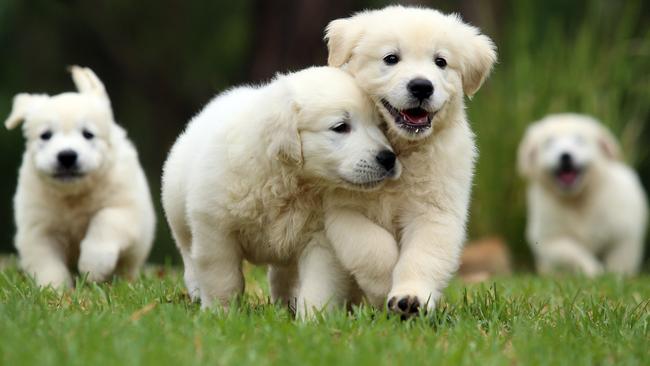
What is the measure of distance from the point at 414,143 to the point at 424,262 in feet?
1.90

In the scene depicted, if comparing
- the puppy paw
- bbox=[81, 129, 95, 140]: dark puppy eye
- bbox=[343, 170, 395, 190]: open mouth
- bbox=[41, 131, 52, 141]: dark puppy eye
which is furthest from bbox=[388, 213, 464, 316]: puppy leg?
bbox=[41, 131, 52, 141]: dark puppy eye

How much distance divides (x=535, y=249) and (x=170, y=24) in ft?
27.7

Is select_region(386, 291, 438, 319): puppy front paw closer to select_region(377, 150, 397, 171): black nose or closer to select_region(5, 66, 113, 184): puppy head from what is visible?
select_region(377, 150, 397, 171): black nose

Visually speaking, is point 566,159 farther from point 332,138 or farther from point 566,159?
point 332,138

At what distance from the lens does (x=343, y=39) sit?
16.7 ft

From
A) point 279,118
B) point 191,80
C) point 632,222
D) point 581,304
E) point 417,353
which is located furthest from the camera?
point 191,80

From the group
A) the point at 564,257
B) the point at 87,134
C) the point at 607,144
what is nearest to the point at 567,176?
the point at 607,144

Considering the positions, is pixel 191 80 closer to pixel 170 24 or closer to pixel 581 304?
pixel 170 24

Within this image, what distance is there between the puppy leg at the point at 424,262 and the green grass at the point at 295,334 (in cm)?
9

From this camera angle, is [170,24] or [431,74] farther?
[170,24]

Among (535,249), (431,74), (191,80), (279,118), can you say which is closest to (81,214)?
(279,118)

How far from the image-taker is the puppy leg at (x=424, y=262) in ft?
14.9

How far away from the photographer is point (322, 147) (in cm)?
479

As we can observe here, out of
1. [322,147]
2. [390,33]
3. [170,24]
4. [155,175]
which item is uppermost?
[390,33]
